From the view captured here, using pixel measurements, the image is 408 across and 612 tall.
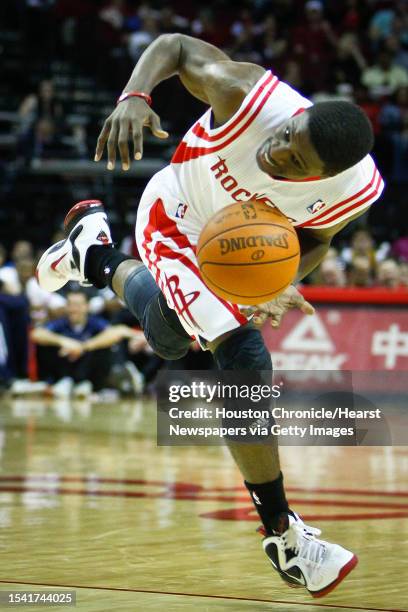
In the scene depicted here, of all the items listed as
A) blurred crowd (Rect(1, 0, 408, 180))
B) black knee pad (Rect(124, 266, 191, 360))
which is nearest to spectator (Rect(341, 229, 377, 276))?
blurred crowd (Rect(1, 0, 408, 180))

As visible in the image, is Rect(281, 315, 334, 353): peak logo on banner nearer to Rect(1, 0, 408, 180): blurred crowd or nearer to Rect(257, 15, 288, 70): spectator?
Rect(1, 0, 408, 180): blurred crowd

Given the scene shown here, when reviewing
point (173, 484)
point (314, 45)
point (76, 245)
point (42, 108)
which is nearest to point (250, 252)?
point (76, 245)

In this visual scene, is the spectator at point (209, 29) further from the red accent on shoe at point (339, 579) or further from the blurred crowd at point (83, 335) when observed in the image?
the red accent on shoe at point (339, 579)

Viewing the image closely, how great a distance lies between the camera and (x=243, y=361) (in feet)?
14.4

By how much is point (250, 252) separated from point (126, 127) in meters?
0.61

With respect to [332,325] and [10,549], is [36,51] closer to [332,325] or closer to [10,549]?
[332,325]

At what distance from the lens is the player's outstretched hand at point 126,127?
162 inches

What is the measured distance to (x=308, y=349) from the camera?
39.2 feet

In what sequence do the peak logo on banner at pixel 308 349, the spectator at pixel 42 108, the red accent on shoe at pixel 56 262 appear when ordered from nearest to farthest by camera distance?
the red accent on shoe at pixel 56 262 < the peak logo on banner at pixel 308 349 < the spectator at pixel 42 108

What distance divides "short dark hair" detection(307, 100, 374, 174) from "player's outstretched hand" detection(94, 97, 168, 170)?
1.81 ft

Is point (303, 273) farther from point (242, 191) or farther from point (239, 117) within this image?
point (239, 117)

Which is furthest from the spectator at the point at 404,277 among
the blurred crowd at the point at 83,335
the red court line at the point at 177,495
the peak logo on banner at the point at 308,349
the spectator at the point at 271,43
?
the red court line at the point at 177,495

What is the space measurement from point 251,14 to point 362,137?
16221 mm

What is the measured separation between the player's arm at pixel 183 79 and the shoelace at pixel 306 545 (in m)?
1.44
